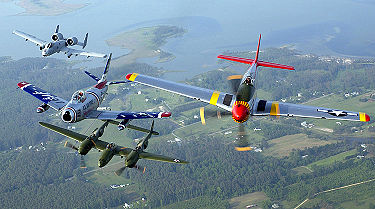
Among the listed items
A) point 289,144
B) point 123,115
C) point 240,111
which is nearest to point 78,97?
point 123,115

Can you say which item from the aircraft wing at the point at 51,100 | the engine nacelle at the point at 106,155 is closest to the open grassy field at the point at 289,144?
the aircraft wing at the point at 51,100

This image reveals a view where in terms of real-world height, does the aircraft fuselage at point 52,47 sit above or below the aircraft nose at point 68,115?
above

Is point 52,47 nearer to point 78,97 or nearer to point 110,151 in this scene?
point 78,97

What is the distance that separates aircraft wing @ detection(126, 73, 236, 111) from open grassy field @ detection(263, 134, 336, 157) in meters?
86.2

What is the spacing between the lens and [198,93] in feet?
151

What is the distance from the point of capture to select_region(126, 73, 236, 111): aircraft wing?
142ft

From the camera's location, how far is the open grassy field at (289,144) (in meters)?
129

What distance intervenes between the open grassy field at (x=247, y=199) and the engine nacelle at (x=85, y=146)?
72461 mm

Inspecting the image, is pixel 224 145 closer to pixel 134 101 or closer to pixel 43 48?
pixel 134 101

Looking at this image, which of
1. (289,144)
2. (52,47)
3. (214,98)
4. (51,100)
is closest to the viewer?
(214,98)

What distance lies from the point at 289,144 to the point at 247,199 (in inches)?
1200

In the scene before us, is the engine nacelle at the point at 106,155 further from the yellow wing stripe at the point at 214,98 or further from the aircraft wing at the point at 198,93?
the yellow wing stripe at the point at 214,98

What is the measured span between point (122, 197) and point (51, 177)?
2597cm

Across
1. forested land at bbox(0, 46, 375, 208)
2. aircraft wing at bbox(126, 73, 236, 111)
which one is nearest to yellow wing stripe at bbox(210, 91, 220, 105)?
aircraft wing at bbox(126, 73, 236, 111)
